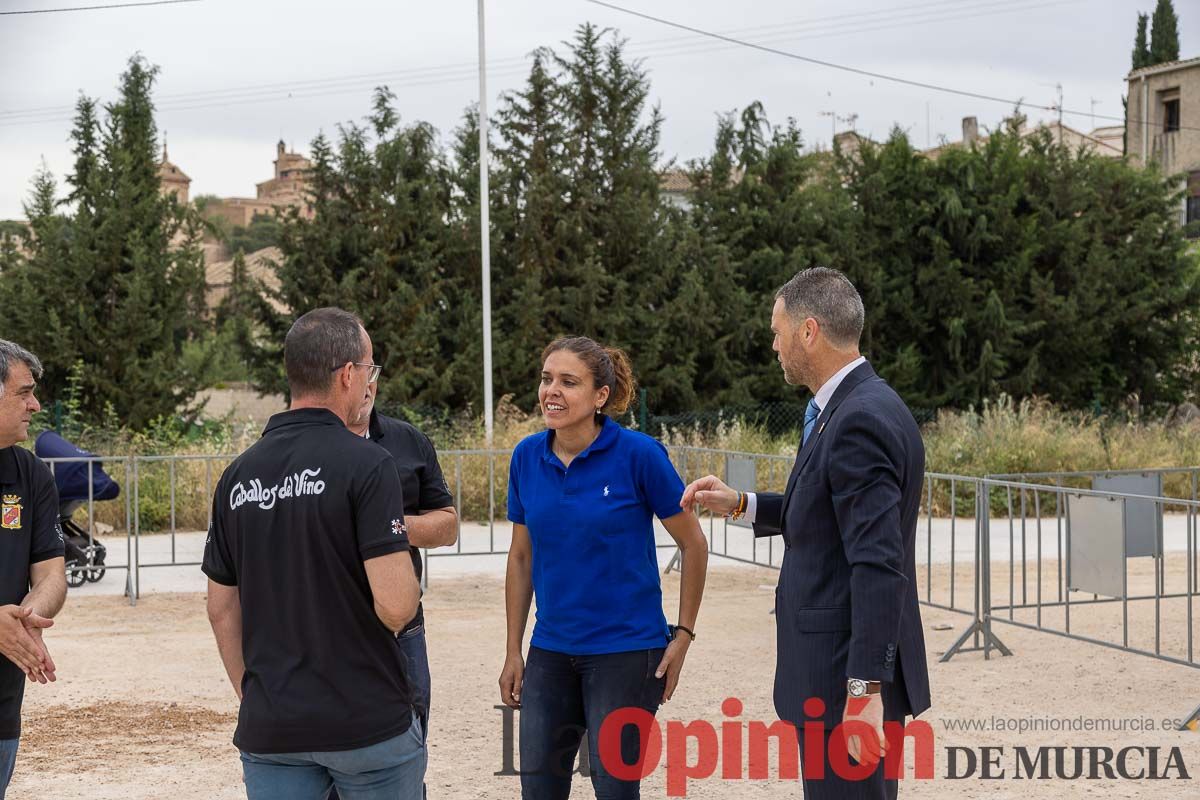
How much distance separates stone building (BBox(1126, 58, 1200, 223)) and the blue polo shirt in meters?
42.3

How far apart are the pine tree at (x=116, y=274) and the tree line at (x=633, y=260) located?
4 cm

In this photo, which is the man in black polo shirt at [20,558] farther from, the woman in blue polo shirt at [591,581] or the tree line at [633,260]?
the tree line at [633,260]

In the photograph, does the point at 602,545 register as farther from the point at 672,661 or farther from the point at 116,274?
the point at 116,274

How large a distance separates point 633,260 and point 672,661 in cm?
2016

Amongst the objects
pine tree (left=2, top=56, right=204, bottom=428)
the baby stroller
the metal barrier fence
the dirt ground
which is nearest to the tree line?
pine tree (left=2, top=56, right=204, bottom=428)

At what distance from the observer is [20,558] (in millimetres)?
3891

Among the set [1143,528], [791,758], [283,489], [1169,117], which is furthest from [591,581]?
[1169,117]

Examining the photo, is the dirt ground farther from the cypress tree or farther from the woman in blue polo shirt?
the cypress tree

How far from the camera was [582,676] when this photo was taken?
4.20m

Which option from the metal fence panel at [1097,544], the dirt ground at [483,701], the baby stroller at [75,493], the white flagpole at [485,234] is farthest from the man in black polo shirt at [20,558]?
the white flagpole at [485,234]

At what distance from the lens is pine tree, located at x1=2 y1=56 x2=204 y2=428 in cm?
2078

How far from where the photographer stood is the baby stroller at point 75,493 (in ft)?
37.1

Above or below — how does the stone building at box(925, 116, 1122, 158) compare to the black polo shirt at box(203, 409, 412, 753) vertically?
above

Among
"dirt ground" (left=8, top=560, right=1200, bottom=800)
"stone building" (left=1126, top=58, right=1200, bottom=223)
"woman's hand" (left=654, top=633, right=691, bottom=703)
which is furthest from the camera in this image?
"stone building" (left=1126, top=58, right=1200, bottom=223)
